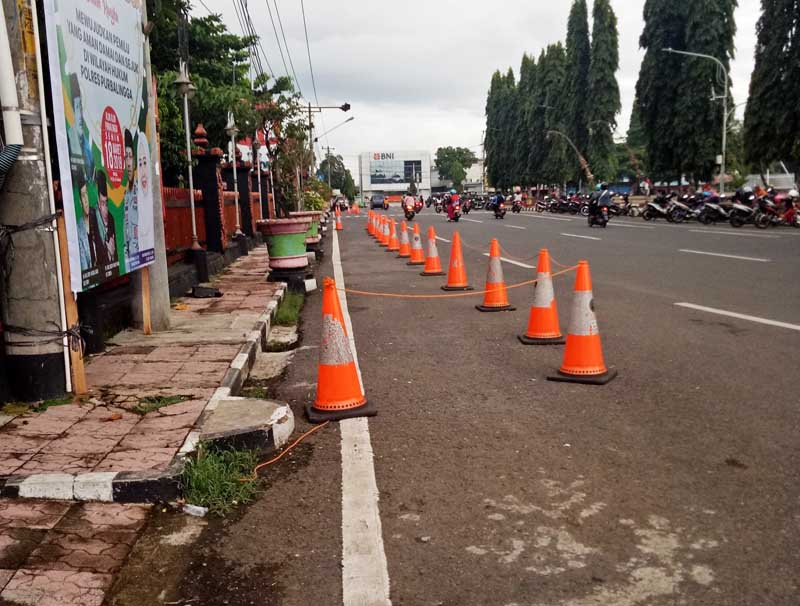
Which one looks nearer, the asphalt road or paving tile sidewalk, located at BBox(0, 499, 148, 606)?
paving tile sidewalk, located at BBox(0, 499, 148, 606)

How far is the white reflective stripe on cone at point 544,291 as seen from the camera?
7.04 m

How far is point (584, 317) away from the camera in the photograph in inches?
226

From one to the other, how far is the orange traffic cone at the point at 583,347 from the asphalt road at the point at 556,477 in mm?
159

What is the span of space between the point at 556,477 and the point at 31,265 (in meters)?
3.42

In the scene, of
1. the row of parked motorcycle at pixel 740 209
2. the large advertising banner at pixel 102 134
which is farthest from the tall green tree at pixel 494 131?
the large advertising banner at pixel 102 134

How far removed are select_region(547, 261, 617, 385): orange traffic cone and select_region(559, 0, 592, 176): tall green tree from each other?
195 feet

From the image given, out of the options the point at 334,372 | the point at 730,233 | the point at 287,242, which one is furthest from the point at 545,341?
the point at 730,233

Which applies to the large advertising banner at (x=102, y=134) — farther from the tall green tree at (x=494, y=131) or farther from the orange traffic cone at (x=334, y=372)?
the tall green tree at (x=494, y=131)

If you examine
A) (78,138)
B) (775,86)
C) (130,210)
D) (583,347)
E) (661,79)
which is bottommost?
(583,347)

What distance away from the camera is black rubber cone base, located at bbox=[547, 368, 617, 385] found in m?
5.64

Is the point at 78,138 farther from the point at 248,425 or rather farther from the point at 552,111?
the point at 552,111

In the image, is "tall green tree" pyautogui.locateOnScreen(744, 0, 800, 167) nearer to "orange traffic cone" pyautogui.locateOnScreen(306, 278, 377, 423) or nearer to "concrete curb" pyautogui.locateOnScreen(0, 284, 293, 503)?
"orange traffic cone" pyautogui.locateOnScreen(306, 278, 377, 423)

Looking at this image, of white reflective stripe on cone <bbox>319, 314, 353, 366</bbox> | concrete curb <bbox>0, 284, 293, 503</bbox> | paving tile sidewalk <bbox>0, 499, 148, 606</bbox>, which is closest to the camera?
paving tile sidewalk <bbox>0, 499, 148, 606</bbox>

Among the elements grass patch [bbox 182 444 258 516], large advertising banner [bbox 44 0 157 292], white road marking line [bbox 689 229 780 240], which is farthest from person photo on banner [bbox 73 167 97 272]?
white road marking line [bbox 689 229 780 240]
